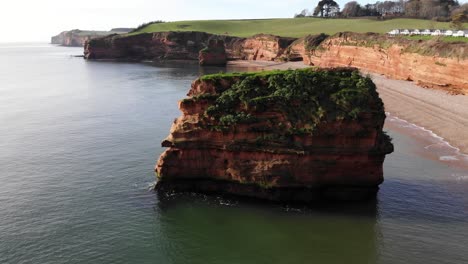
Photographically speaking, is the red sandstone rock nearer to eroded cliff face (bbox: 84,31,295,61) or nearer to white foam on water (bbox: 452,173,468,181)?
eroded cliff face (bbox: 84,31,295,61)

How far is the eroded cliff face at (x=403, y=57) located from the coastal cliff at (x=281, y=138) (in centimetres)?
3432

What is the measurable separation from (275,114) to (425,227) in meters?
11.1

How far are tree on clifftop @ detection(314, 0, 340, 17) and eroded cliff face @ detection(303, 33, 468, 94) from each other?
10092 centimetres

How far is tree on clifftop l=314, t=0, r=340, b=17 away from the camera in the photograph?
639 feet

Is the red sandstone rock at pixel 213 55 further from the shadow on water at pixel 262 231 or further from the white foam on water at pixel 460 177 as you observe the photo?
the shadow on water at pixel 262 231

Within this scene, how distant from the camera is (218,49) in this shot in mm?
120688

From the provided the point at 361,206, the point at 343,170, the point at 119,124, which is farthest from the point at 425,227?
the point at 119,124

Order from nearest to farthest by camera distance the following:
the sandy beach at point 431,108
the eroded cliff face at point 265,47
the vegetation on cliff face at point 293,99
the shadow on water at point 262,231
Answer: the shadow on water at point 262,231
the vegetation on cliff face at point 293,99
the sandy beach at point 431,108
the eroded cliff face at point 265,47

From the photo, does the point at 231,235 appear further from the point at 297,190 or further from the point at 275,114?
the point at 275,114

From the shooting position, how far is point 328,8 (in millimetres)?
196750

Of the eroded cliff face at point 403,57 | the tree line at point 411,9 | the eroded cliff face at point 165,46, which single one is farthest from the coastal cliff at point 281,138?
the eroded cliff face at point 165,46

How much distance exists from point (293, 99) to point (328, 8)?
18429 centimetres

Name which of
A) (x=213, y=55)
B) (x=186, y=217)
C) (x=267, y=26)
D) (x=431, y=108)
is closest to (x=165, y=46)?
Answer: (x=213, y=55)

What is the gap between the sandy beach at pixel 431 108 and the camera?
43.2 metres
